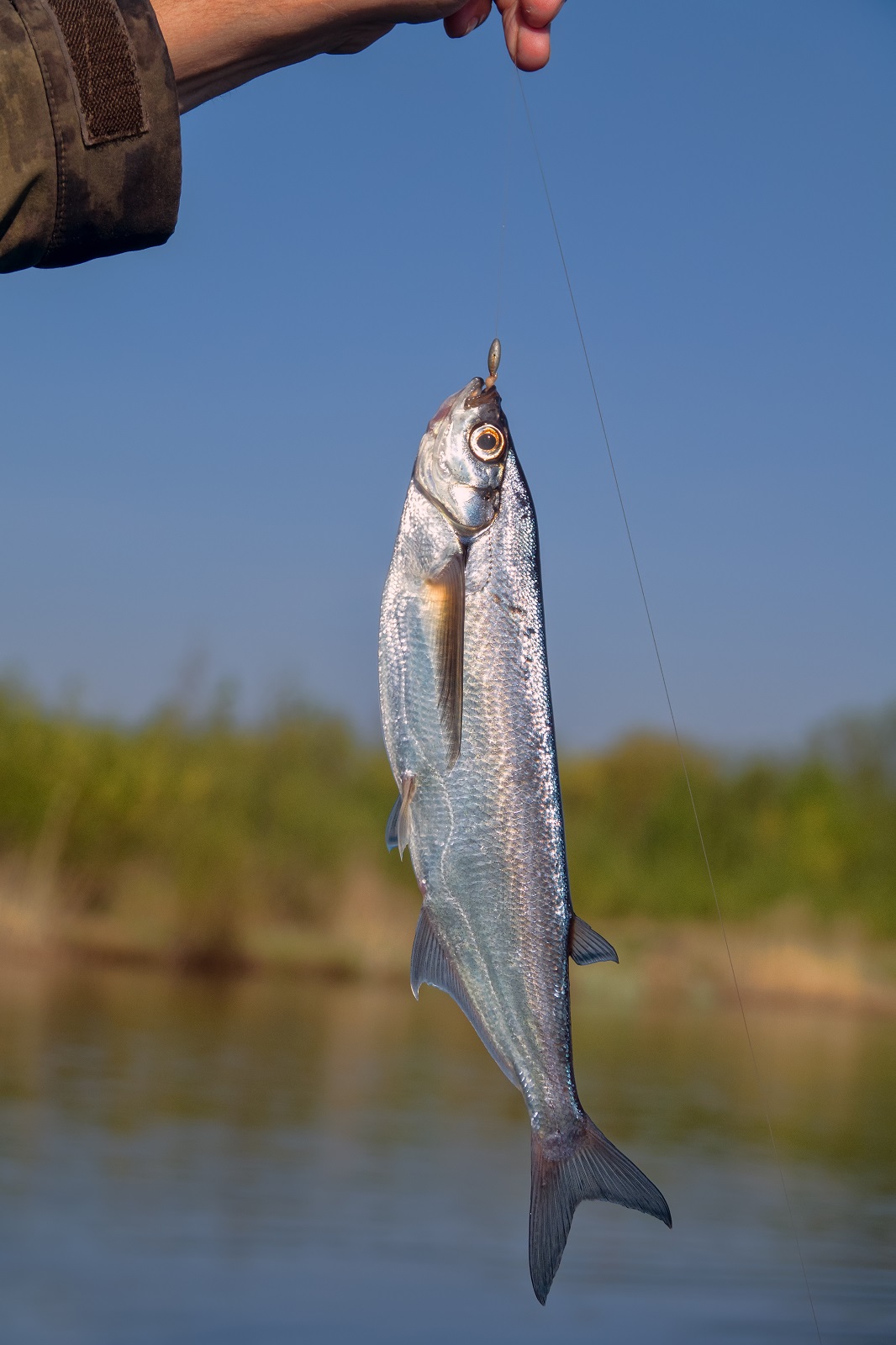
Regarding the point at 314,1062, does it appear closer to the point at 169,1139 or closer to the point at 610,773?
the point at 169,1139

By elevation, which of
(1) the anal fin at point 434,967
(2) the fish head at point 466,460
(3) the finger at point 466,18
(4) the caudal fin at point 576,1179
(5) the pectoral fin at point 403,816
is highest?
(3) the finger at point 466,18

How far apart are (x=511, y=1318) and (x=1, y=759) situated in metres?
21.2

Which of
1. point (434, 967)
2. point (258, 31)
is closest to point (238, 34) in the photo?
point (258, 31)

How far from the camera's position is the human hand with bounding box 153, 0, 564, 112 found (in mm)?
2336

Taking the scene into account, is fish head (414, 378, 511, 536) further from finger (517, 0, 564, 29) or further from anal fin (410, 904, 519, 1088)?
finger (517, 0, 564, 29)

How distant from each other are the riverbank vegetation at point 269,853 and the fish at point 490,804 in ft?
75.8

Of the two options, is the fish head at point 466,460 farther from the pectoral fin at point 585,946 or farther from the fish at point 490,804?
the pectoral fin at point 585,946

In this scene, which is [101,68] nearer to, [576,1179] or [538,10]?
[538,10]

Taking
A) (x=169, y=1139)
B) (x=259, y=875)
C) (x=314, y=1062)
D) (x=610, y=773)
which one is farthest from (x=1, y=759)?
(x=610, y=773)

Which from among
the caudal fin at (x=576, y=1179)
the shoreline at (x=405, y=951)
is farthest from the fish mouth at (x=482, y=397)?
the shoreline at (x=405, y=951)

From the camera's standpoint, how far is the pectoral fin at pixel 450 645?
2.47 metres

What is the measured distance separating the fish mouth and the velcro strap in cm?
82

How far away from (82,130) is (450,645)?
3.12ft

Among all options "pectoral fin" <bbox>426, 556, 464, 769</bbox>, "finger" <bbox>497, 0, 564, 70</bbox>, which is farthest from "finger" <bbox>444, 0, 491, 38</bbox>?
"pectoral fin" <bbox>426, 556, 464, 769</bbox>
